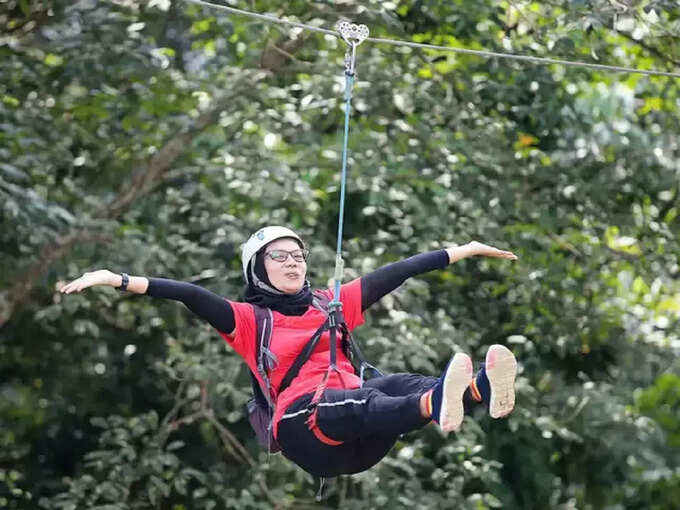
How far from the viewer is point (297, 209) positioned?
297 inches

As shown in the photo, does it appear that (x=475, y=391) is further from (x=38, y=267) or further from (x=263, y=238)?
(x=38, y=267)


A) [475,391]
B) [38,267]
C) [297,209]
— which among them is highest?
[475,391]

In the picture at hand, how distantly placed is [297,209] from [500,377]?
12.3 feet

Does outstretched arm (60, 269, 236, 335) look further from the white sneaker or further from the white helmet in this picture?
the white sneaker

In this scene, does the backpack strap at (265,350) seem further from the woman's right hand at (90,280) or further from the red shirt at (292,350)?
the woman's right hand at (90,280)

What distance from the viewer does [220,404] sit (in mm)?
7625

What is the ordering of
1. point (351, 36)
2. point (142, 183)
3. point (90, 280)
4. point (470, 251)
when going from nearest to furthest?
point (90, 280) → point (470, 251) → point (351, 36) → point (142, 183)

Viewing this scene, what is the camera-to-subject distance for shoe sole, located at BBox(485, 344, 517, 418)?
3863 mm

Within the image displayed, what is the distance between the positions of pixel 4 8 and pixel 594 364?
419 centimetres

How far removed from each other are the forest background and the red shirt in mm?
2671

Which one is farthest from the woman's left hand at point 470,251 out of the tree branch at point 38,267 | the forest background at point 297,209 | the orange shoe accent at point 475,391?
the tree branch at point 38,267

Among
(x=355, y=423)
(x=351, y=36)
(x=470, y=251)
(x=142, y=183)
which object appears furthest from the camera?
(x=142, y=183)

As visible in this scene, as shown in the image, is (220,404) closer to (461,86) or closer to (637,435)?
(461,86)

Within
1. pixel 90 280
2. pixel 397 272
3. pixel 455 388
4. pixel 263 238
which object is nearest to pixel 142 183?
pixel 263 238
